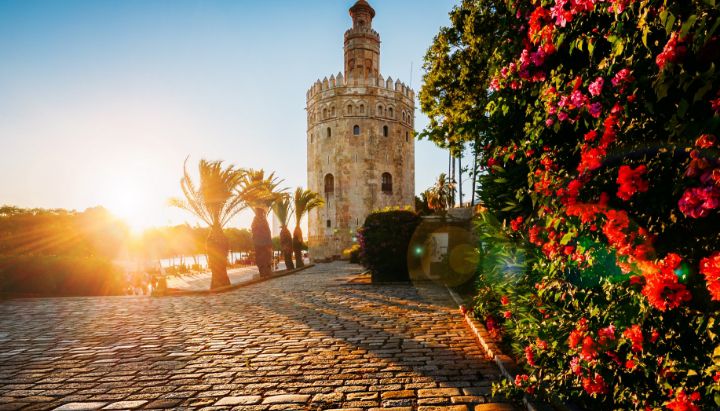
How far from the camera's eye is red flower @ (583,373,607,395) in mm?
2527

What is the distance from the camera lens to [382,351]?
477 centimetres

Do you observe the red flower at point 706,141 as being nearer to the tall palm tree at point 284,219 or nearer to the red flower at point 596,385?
the red flower at point 596,385

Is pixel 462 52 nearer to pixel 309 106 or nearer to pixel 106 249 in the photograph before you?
pixel 309 106

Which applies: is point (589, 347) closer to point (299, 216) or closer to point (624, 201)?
point (624, 201)

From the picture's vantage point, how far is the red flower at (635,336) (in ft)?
6.95

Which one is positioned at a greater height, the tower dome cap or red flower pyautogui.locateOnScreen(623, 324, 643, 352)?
the tower dome cap

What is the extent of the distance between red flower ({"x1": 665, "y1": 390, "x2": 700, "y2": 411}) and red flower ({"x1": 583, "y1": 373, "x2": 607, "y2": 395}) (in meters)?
0.51

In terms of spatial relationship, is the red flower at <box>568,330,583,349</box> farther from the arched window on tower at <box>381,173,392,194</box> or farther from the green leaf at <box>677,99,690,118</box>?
Result: the arched window on tower at <box>381,173,392,194</box>

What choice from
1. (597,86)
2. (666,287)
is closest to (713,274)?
(666,287)

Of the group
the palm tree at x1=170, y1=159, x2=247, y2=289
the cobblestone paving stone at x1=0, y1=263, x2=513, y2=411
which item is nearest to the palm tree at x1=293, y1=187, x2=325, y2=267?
the palm tree at x1=170, y1=159, x2=247, y2=289

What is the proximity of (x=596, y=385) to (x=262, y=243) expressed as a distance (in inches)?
646

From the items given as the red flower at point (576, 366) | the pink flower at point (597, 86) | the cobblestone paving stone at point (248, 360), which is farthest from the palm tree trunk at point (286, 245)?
the pink flower at point (597, 86)

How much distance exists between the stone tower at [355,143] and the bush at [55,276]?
25.2 metres

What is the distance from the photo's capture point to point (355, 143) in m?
38.4
